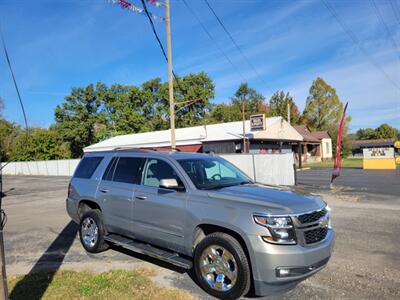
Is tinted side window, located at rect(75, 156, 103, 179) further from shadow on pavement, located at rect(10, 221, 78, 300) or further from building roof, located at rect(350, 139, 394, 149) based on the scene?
building roof, located at rect(350, 139, 394, 149)

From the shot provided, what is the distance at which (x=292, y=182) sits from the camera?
52.7 ft

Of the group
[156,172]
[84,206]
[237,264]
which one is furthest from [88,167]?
[237,264]

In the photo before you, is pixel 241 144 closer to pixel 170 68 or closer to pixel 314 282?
pixel 170 68

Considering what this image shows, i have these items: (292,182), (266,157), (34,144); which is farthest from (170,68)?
(34,144)

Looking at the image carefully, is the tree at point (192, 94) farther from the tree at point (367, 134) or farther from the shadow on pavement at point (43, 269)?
the tree at point (367, 134)

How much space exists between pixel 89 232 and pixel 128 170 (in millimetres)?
1504

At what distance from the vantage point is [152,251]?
4.86 meters

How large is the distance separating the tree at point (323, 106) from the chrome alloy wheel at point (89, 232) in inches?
2205

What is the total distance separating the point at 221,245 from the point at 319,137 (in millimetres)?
49235

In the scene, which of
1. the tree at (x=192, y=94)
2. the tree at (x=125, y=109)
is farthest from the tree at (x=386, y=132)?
the tree at (x=125, y=109)

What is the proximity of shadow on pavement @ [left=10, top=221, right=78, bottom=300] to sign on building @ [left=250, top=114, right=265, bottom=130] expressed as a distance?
2159 centimetres

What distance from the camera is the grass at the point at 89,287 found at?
4.14 meters

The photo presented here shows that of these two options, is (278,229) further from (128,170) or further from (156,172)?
(128,170)

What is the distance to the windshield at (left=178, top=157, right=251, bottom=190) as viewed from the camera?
193 inches
